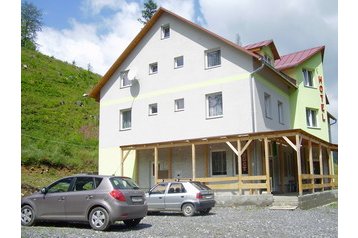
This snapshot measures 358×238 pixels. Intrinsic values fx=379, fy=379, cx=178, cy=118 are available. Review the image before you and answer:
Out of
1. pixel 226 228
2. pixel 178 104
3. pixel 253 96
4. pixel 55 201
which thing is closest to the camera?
pixel 226 228

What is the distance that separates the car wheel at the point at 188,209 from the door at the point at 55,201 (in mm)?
5176

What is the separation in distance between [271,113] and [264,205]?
7346 mm

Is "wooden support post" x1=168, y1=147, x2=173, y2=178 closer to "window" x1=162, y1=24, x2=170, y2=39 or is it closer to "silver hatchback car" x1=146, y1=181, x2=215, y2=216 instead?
"silver hatchback car" x1=146, y1=181, x2=215, y2=216

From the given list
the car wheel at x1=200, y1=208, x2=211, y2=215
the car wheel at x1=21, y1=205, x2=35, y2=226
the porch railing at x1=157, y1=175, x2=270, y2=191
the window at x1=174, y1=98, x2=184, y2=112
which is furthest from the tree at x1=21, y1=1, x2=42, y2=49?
the car wheel at x1=21, y1=205, x2=35, y2=226

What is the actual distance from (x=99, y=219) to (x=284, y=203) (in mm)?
9308

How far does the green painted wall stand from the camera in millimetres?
26547

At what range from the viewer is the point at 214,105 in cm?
2188

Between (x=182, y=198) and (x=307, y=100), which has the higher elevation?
(x=307, y=100)

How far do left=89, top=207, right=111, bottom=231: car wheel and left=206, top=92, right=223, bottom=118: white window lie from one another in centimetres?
1176

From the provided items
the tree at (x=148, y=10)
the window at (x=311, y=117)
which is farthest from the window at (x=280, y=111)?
the tree at (x=148, y=10)

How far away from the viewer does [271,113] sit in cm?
2306

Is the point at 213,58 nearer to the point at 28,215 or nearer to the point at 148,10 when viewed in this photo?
the point at 28,215

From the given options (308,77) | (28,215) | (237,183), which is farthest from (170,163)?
(308,77)
